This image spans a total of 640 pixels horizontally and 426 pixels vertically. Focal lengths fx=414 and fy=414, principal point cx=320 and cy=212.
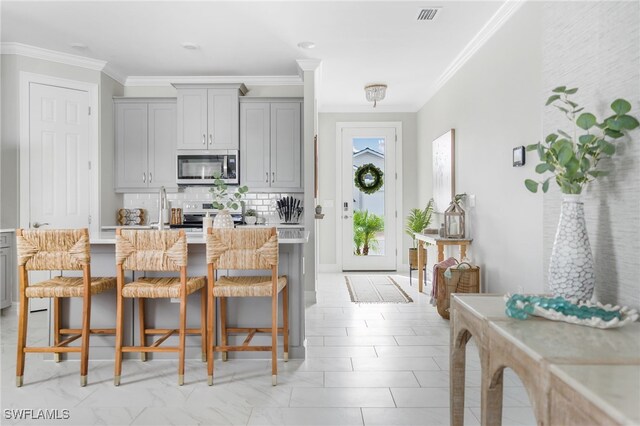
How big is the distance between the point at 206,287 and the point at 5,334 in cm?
220

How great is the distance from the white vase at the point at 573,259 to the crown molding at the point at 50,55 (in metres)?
5.24

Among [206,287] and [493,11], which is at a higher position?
[493,11]

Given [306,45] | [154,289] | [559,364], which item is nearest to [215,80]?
[306,45]

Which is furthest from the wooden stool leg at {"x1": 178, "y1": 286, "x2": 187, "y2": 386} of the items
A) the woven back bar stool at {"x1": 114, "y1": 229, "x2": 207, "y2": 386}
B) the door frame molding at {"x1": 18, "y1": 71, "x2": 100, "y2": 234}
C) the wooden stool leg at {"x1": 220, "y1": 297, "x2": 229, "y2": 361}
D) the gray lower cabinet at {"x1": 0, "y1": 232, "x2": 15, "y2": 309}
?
the door frame molding at {"x1": 18, "y1": 71, "x2": 100, "y2": 234}

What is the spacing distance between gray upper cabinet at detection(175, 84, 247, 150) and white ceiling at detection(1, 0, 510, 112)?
0.86 ft

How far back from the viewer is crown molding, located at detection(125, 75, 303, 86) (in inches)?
218

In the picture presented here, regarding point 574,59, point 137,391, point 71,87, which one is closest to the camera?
point 574,59

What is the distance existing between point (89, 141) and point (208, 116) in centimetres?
145

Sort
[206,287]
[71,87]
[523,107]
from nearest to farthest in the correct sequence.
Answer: [206,287] → [523,107] → [71,87]

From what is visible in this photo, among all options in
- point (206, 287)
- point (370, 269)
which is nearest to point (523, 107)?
point (206, 287)

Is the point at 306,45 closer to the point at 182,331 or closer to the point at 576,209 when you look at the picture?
the point at 182,331

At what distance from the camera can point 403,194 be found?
716 cm

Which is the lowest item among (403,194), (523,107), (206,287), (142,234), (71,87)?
(206,287)

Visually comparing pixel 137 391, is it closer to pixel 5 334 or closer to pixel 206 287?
pixel 206 287
